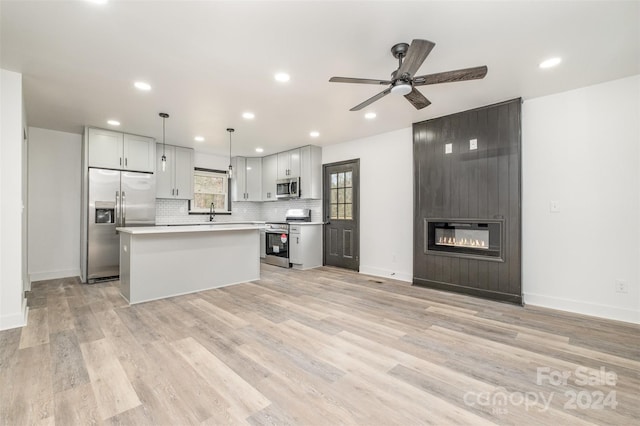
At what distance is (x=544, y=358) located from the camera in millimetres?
2232

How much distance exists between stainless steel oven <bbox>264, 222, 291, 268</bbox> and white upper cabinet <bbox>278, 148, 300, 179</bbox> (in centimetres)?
118

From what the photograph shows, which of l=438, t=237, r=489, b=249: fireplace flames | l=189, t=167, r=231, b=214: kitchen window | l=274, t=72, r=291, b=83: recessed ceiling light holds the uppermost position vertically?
l=274, t=72, r=291, b=83: recessed ceiling light

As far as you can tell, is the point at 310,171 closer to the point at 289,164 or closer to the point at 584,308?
the point at 289,164

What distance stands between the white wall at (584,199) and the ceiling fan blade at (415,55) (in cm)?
237

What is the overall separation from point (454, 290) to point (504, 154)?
199cm

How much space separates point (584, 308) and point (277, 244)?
16.6 feet

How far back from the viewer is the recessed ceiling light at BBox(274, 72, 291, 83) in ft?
9.53

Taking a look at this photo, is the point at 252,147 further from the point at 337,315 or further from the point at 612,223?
the point at 612,223

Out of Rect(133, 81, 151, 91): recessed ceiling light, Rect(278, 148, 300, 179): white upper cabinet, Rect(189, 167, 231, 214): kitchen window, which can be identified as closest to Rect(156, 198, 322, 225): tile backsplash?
Rect(189, 167, 231, 214): kitchen window

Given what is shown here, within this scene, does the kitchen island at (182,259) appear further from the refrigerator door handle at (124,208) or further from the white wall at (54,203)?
the white wall at (54,203)

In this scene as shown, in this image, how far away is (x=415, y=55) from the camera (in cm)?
207

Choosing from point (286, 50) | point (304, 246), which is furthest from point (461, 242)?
point (286, 50)

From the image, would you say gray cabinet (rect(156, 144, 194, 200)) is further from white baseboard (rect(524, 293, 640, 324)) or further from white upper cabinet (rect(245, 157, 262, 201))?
white baseboard (rect(524, 293, 640, 324))

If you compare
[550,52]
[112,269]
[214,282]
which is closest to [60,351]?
[214,282]
